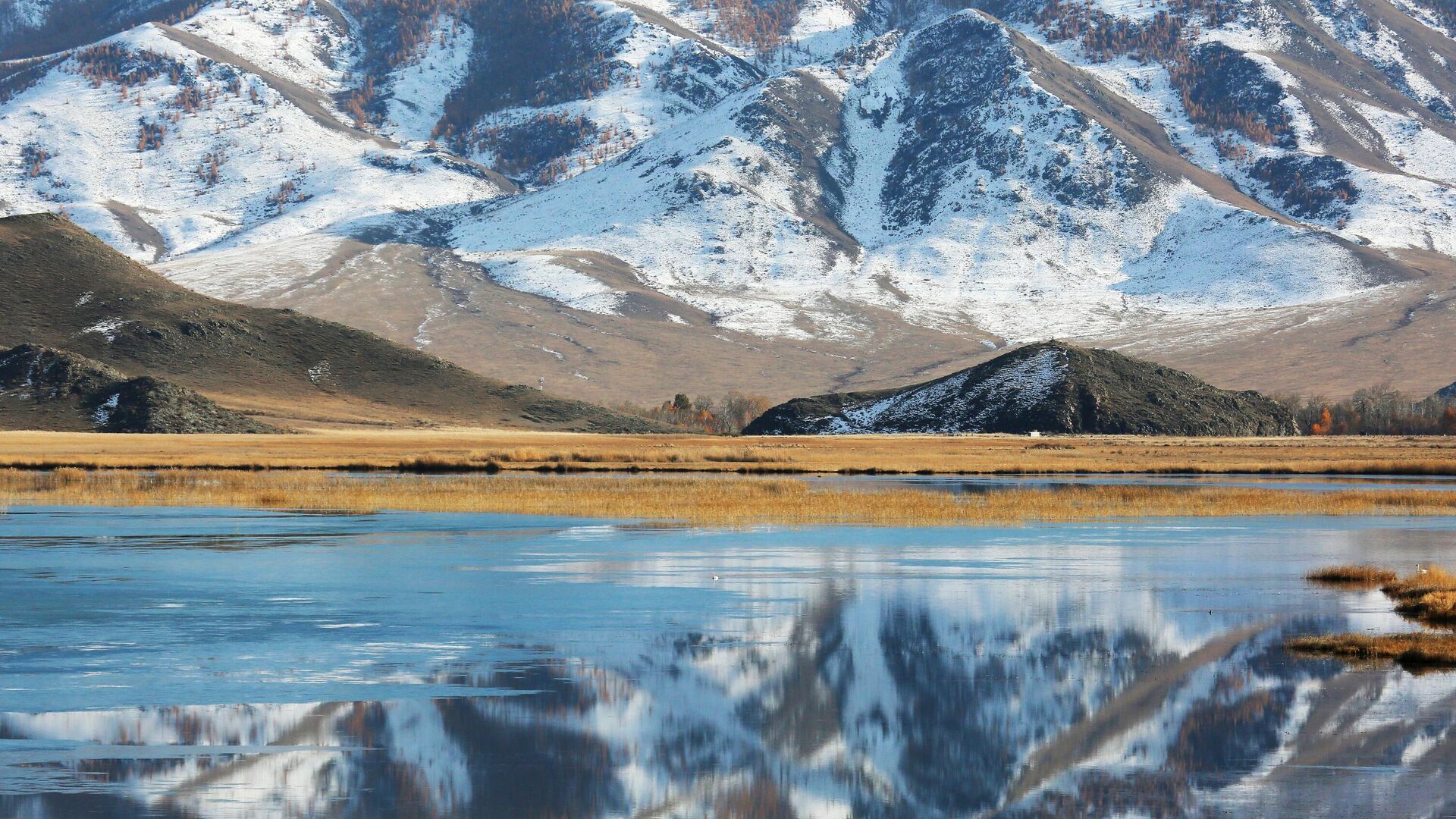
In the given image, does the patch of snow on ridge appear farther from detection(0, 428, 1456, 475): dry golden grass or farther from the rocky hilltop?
the rocky hilltop

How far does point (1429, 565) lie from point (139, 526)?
41.9 metres

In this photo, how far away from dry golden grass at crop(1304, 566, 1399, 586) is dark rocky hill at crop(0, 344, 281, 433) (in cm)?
14110

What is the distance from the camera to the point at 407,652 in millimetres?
29875

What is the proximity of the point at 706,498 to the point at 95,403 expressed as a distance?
117571 mm

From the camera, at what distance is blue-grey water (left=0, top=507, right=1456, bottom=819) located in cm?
2005

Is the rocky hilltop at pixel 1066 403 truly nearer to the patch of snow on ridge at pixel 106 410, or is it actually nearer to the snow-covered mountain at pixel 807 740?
the patch of snow on ridge at pixel 106 410

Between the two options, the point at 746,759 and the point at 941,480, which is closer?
the point at 746,759

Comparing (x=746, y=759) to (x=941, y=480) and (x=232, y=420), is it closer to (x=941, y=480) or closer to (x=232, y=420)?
(x=941, y=480)

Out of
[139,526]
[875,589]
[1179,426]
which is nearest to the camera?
[875,589]

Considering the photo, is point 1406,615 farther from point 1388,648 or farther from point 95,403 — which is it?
point 95,403

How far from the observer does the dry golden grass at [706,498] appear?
6594 centimetres

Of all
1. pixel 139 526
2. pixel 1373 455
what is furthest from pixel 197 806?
pixel 1373 455

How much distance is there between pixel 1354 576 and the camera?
41.4m

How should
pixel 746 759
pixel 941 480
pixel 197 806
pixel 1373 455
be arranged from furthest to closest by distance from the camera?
pixel 1373 455 → pixel 941 480 → pixel 746 759 → pixel 197 806
